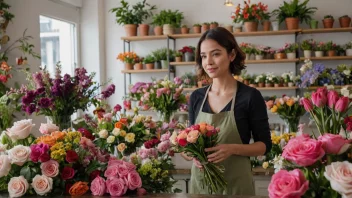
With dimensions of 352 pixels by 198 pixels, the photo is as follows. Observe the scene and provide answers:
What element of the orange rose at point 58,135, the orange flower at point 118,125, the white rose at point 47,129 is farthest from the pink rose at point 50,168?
the orange flower at point 118,125

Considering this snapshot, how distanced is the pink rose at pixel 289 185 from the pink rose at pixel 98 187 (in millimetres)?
774

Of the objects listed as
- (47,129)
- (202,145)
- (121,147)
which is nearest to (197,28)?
(121,147)

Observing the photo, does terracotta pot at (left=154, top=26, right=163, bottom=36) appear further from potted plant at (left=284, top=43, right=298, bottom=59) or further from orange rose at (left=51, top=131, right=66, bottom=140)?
orange rose at (left=51, top=131, right=66, bottom=140)

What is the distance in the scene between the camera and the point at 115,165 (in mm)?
1722

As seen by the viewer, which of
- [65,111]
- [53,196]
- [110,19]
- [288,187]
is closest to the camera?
[288,187]

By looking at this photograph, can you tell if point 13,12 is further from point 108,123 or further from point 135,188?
point 135,188

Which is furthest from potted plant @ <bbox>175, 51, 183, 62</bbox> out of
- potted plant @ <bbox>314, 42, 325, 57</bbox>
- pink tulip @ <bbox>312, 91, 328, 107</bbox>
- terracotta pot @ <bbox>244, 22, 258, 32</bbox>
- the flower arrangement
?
pink tulip @ <bbox>312, 91, 328, 107</bbox>

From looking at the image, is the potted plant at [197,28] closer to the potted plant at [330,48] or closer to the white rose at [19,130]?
the potted plant at [330,48]

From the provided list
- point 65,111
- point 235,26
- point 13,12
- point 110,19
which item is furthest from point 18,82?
point 235,26

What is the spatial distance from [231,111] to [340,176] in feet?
3.11

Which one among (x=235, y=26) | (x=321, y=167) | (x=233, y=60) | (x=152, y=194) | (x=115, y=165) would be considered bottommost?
(x=152, y=194)

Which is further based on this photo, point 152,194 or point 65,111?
point 65,111

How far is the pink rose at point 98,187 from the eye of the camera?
5.44ft

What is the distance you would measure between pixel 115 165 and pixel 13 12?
308cm
